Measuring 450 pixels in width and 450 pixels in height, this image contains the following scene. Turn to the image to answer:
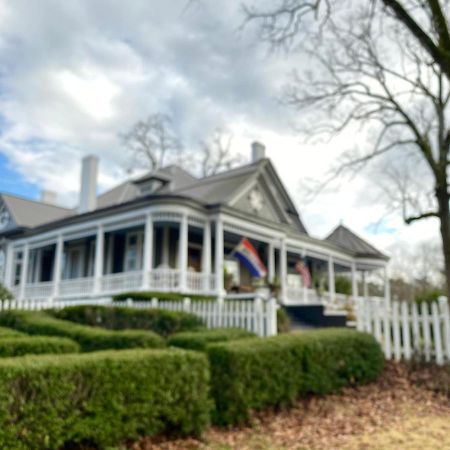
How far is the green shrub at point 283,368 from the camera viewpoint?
222 inches

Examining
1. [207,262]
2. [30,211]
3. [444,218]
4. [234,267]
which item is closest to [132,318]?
[207,262]

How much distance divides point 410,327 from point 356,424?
13.8 ft

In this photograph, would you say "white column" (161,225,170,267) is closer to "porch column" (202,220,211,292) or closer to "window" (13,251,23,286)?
"porch column" (202,220,211,292)

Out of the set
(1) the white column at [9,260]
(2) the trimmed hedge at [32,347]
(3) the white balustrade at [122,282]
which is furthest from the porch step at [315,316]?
(1) the white column at [9,260]

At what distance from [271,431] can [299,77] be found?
11421mm

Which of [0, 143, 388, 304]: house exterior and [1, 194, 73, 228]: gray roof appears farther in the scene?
[1, 194, 73, 228]: gray roof

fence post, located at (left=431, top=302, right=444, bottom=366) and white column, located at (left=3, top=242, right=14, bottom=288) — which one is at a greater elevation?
white column, located at (left=3, top=242, right=14, bottom=288)

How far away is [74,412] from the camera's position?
407 cm

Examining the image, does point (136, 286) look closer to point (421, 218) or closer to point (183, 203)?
point (183, 203)

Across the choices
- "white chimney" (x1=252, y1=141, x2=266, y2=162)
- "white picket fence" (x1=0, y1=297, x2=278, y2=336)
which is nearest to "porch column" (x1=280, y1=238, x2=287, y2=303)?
"white chimney" (x1=252, y1=141, x2=266, y2=162)

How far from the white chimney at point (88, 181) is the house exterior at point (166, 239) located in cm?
5

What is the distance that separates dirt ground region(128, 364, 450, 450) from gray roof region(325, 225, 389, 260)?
18.1 meters

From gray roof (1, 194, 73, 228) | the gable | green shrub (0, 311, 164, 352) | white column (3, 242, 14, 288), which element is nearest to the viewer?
green shrub (0, 311, 164, 352)

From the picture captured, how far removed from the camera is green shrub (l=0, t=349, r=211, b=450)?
3797mm
